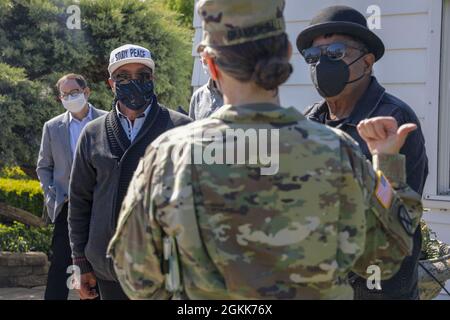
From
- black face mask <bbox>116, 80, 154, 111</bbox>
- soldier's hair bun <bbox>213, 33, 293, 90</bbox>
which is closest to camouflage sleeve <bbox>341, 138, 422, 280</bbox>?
soldier's hair bun <bbox>213, 33, 293, 90</bbox>

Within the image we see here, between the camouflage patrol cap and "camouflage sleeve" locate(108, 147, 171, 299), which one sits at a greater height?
the camouflage patrol cap

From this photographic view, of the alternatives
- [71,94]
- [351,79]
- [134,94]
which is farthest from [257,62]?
[71,94]

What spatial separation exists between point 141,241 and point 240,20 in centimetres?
70

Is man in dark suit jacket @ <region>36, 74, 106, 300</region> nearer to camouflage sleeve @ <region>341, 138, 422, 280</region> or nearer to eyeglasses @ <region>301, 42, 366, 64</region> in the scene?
eyeglasses @ <region>301, 42, 366, 64</region>

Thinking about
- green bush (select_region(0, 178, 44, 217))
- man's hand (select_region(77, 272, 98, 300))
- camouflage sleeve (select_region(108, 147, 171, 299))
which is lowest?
green bush (select_region(0, 178, 44, 217))

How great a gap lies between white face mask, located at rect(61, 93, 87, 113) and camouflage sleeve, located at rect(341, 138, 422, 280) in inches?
160

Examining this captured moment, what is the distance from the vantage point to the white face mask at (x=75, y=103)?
6070mm

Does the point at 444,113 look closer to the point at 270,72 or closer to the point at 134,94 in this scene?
the point at 134,94

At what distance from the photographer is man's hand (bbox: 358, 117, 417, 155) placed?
2.34 m

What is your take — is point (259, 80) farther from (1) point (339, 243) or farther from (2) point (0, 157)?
(2) point (0, 157)

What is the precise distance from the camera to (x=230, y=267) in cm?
211

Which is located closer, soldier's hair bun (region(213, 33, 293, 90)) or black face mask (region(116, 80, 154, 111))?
soldier's hair bun (region(213, 33, 293, 90))

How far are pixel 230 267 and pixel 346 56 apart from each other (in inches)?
67.0
